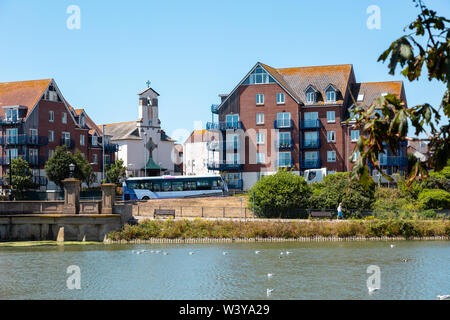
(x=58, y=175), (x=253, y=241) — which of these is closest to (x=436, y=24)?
(x=253, y=241)

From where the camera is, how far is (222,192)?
63156mm

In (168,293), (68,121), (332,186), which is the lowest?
(168,293)

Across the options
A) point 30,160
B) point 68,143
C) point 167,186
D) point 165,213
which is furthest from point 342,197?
point 68,143

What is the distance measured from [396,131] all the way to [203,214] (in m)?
41.0

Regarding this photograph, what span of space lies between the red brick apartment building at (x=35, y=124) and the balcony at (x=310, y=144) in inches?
1127

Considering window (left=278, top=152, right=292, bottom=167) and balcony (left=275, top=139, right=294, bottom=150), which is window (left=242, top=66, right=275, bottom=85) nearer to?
balcony (left=275, top=139, right=294, bottom=150)

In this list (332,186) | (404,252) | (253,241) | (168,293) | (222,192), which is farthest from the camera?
(222,192)

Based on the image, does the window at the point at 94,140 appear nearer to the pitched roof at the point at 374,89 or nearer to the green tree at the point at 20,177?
the green tree at the point at 20,177

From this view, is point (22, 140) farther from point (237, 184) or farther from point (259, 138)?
point (259, 138)

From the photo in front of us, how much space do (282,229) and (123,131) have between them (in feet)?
185

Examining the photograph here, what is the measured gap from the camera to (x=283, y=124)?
6931cm

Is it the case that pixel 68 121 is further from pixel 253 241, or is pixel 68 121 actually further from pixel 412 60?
pixel 412 60

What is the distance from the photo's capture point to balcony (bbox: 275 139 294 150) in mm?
69375
